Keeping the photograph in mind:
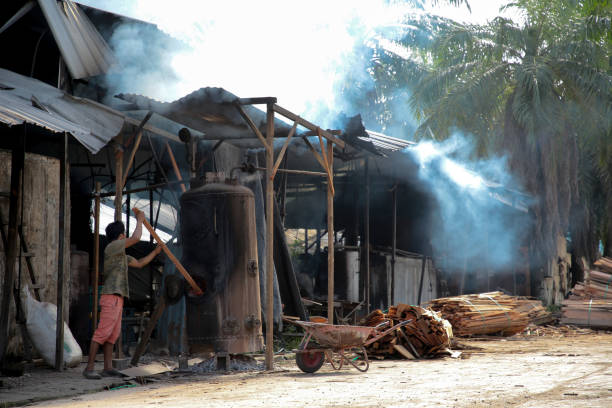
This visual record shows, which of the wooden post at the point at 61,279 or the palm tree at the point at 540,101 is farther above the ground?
the palm tree at the point at 540,101

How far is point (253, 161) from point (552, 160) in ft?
50.2

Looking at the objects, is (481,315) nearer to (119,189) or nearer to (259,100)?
(259,100)

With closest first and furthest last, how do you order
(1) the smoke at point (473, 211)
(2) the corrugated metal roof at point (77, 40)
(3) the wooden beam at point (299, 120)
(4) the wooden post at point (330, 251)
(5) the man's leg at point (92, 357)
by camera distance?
(5) the man's leg at point (92, 357) → (3) the wooden beam at point (299, 120) → (4) the wooden post at point (330, 251) → (2) the corrugated metal roof at point (77, 40) → (1) the smoke at point (473, 211)

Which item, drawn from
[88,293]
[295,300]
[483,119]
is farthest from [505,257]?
[88,293]

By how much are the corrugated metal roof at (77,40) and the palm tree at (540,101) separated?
16036mm

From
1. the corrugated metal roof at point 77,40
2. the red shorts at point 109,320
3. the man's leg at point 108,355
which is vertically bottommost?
the man's leg at point 108,355

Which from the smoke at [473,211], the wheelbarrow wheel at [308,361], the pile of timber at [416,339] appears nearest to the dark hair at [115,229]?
the wheelbarrow wheel at [308,361]

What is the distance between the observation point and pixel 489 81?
88.5ft

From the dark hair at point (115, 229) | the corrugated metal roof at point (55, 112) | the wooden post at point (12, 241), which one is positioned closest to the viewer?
the wooden post at point (12, 241)

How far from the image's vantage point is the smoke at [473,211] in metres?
20.3

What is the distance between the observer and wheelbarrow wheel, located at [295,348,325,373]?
971 centimetres

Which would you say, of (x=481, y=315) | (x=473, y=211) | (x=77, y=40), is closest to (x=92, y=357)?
(x=77, y=40)

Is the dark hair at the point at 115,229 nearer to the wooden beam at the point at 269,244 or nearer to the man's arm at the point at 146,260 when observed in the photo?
the man's arm at the point at 146,260

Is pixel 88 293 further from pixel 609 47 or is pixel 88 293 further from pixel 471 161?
pixel 609 47
